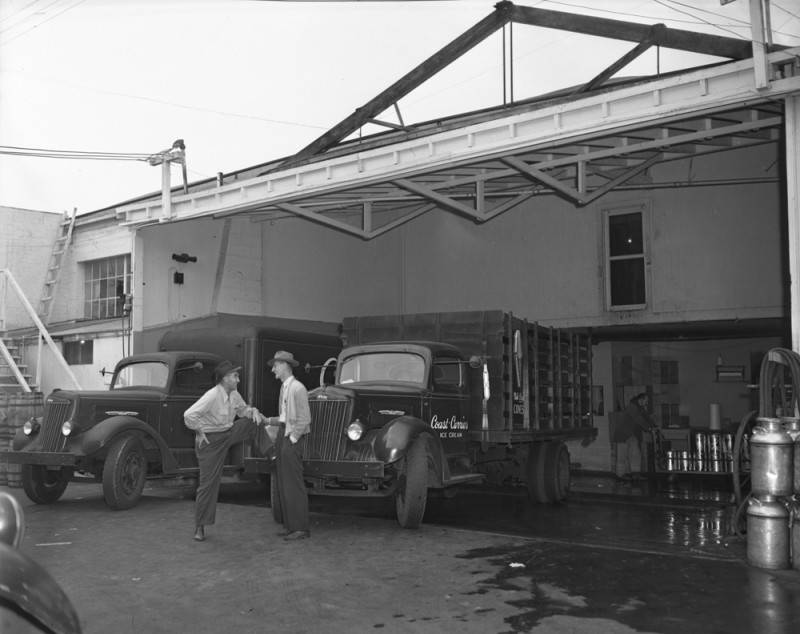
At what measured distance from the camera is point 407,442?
25.1 feet

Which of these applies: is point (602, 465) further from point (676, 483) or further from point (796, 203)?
point (796, 203)

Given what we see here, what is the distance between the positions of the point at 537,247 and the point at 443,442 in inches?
323

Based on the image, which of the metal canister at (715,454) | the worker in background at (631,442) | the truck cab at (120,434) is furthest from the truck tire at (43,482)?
the metal canister at (715,454)

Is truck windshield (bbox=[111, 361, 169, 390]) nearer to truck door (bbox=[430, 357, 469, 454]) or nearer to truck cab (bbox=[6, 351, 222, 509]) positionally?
truck cab (bbox=[6, 351, 222, 509])

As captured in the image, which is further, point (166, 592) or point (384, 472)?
point (384, 472)

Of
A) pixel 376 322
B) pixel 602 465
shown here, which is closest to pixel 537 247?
pixel 602 465

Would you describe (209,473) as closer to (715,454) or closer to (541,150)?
(541,150)

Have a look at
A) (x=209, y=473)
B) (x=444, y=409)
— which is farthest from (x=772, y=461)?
(x=209, y=473)

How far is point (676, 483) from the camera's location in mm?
13898

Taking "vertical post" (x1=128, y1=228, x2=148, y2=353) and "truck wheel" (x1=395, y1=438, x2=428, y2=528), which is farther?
"vertical post" (x1=128, y1=228, x2=148, y2=353)

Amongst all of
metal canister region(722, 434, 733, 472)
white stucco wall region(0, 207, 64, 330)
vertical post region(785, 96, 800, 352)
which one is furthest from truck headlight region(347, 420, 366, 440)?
white stucco wall region(0, 207, 64, 330)

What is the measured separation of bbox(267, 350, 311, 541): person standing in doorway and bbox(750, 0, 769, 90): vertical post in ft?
17.2

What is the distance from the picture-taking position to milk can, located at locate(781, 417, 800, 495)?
6500mm

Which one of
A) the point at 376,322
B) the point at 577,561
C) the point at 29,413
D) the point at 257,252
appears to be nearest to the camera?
the point at 577,561
